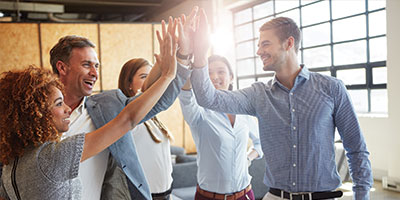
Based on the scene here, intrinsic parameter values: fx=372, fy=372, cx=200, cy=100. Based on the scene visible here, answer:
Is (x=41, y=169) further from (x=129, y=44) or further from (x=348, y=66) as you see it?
(x=129, y=44)

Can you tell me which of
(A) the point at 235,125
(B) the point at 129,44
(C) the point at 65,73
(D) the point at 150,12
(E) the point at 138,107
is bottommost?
(A) the point at 235,125

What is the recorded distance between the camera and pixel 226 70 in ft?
8.23

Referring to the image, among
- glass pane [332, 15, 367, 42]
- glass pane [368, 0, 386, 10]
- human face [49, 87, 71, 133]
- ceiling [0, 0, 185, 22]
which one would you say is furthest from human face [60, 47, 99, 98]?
ceiling [0, 0, 185, 22]

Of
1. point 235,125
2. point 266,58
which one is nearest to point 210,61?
point 235,125

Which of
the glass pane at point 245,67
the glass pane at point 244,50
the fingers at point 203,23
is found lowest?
the fingers at point 203,23

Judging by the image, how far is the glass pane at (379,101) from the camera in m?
5.95

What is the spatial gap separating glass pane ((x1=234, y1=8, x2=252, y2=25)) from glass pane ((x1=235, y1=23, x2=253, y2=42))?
0.40 ft

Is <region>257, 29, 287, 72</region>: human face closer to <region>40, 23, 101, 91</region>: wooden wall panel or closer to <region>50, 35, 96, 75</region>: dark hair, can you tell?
<region>50, 35, 96, 75</region>: dark hair

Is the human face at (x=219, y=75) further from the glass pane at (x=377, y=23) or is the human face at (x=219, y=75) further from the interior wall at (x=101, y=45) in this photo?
the interior wall at (x=101, y=45)

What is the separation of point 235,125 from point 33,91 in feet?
4.69

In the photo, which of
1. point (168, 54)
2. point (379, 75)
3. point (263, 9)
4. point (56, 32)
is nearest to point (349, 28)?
point (379, 75)

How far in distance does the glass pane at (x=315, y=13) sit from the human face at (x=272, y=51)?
5.21m

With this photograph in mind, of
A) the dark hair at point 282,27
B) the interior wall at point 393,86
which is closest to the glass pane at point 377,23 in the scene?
the interior wall at point 393,86

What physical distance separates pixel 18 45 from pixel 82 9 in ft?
17.1
